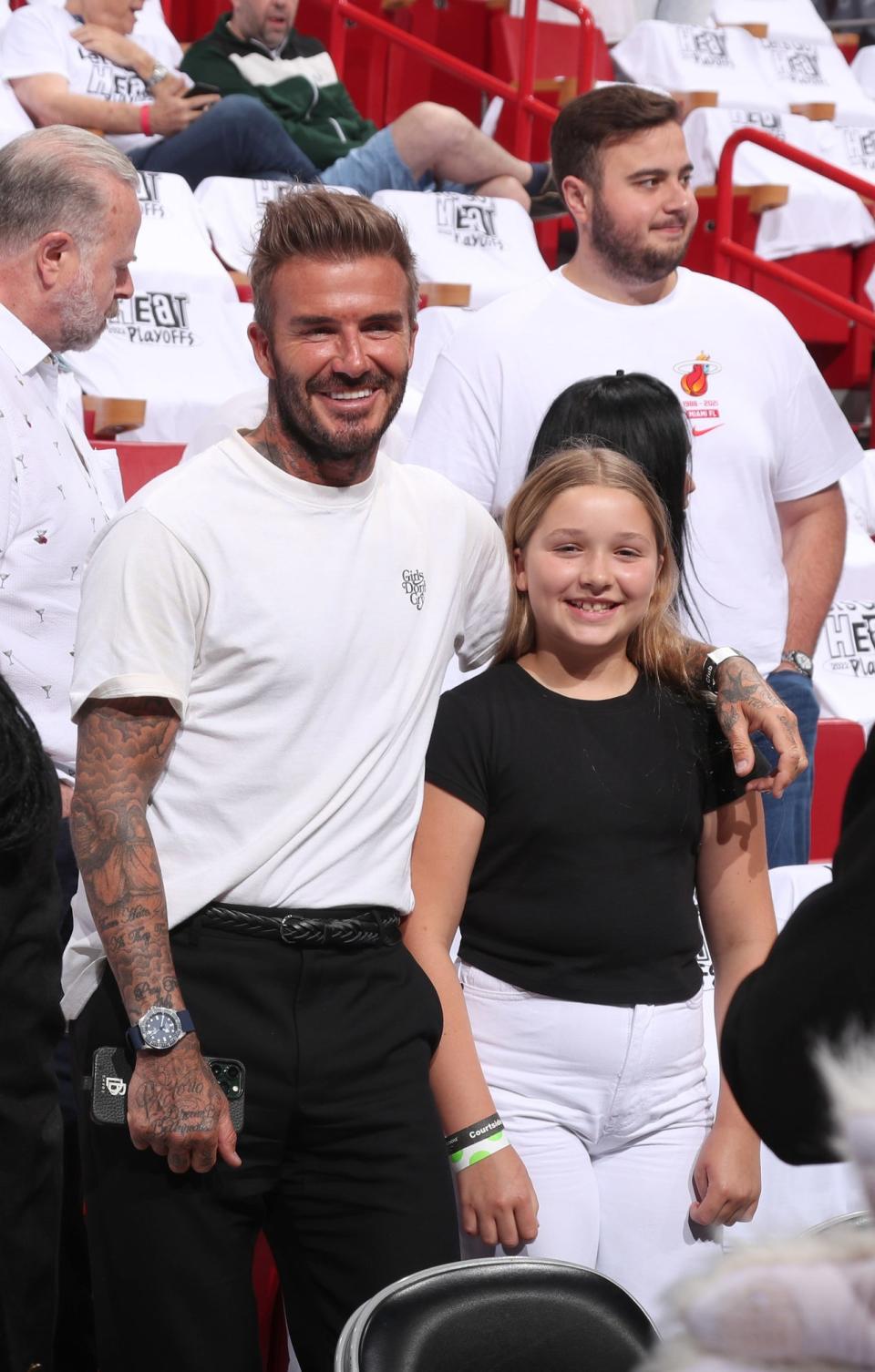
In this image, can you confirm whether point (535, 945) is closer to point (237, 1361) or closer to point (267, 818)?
point (267, 818)

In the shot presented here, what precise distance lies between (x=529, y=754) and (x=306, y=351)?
22.6 inches

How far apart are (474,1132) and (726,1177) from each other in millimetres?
313

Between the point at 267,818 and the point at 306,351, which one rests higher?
the point at 306,351

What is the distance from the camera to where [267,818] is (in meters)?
1.82

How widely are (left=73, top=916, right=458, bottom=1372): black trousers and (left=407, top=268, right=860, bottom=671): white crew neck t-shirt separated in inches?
48.6

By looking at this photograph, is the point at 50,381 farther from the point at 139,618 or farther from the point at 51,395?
the point at 139,618

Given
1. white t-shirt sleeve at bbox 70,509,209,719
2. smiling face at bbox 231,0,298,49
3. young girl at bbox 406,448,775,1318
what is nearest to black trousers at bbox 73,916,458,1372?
young girl at bbox 406,448,775,1318

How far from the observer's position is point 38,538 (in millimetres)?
2592

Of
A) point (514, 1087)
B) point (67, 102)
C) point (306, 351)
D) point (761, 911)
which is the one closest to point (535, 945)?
point (514, 1087)

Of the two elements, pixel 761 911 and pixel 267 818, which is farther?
pixel 761 911

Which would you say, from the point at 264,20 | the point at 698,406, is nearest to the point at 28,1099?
the point at 698,406

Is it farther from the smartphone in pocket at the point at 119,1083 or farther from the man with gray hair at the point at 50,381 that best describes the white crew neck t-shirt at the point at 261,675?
the man with gray hair at the point at 50,381

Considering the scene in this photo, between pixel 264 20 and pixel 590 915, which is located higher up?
pixel 264 20

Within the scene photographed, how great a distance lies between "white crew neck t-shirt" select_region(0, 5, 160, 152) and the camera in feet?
20.0
